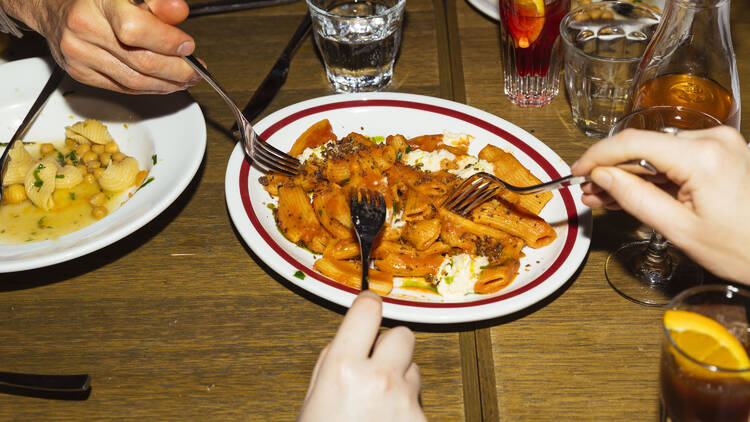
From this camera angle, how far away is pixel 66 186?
1.86m

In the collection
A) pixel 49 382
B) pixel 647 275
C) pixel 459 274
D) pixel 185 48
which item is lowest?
pixel 647 275

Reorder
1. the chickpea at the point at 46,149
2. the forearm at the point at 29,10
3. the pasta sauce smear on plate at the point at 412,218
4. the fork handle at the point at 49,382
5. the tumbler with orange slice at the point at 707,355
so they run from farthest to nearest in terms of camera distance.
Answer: the chickpea at the point at 46,149 < the forearm at the point at 29,10 < the pasta sauce smear on plate at the point at 412,218 < the fork handle at the point at 49,382 < the tumbler with orange slice at the point at 707,355

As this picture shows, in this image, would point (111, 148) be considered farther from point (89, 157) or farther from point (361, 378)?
point (361, 378)

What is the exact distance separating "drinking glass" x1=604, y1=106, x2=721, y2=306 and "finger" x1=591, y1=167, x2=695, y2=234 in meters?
0.29

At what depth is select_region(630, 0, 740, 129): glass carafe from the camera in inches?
62.4

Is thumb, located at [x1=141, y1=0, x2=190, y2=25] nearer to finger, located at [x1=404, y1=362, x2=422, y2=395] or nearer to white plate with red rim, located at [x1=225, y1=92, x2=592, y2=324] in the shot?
white plate with red rim, located at [x1=225, y1=92, x2=592, y2=324]

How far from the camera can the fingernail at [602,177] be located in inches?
47.5

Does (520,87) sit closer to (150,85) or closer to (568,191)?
(568,191)

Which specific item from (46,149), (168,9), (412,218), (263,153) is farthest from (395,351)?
(46,149)

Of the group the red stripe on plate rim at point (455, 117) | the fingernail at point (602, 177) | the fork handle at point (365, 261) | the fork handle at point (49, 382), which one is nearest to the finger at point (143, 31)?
the red stripe on plate rim at point (455, 117)

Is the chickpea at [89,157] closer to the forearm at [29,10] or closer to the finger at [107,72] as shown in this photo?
the finger at [107,72]

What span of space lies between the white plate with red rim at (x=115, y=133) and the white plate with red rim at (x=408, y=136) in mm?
152

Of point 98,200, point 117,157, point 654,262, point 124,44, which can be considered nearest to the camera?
point 654,262

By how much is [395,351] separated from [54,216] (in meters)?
1.19
